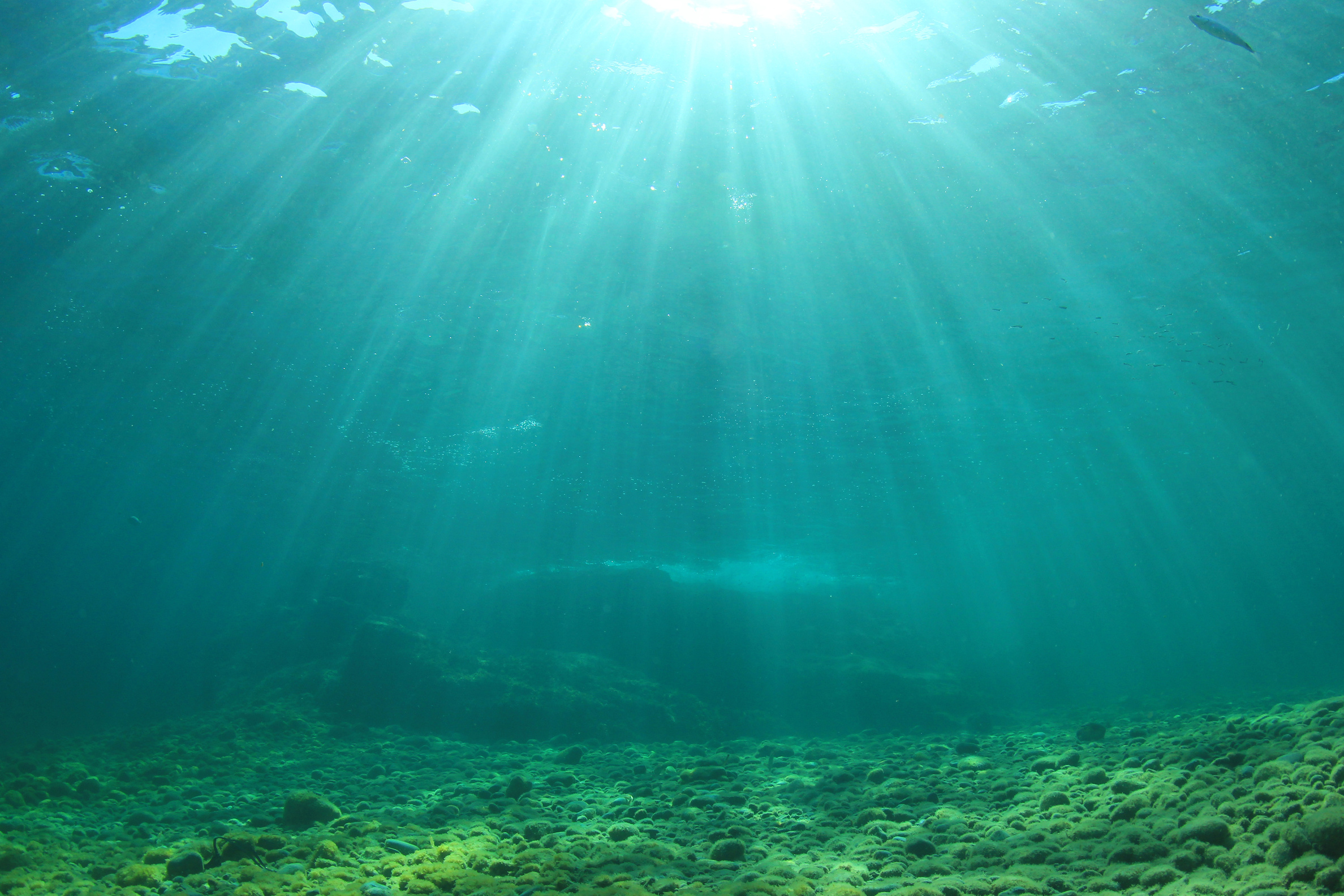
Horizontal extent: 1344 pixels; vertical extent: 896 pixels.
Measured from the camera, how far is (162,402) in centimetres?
2417

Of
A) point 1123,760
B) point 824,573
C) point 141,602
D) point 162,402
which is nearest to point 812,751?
point 1123,760

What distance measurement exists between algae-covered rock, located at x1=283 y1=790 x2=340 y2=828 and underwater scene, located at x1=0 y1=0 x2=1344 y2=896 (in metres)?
0.04

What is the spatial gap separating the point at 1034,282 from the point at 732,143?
9.32 meters

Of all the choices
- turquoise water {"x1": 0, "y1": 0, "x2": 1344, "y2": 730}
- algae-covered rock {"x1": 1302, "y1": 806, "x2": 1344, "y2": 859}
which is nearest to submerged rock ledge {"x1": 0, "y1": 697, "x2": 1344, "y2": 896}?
algae-covered rock {"x1": 1302, "y1": 806, "x2": 1344, "y2": 859}

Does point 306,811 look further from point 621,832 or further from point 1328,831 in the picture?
point 1328,831

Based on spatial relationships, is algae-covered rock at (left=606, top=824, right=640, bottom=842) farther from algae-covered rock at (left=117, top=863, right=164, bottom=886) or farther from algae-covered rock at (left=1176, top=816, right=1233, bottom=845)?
algae-covered rock at (left=1176, top=816, right=1233, bottom=845)

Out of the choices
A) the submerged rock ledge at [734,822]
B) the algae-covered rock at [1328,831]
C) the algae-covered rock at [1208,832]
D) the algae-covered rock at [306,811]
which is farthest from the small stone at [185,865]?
the algae-covered rock at [1328,831]

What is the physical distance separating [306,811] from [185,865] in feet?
6.49

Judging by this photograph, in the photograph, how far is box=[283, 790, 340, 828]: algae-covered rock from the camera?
694 centimetres

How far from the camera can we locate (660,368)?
1933cm

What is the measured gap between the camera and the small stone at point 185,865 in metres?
5.10

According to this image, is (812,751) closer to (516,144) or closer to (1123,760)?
(1123,760)

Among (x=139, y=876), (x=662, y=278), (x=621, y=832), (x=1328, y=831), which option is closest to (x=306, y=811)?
(x=139, y=876)

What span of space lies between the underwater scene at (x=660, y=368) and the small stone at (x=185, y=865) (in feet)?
0.19
